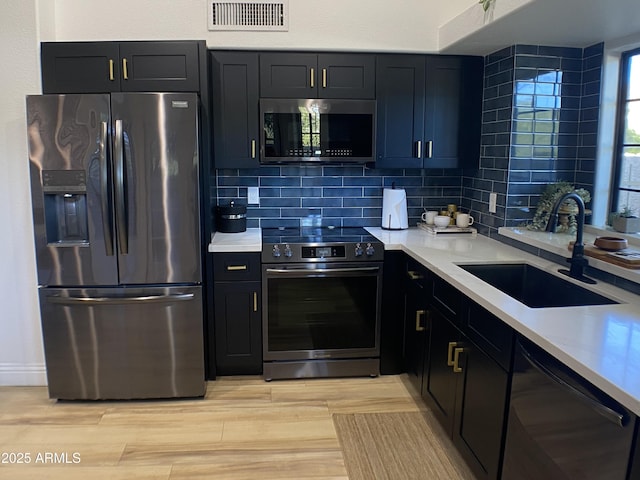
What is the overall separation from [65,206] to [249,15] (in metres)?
1.60

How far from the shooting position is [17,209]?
121 inches

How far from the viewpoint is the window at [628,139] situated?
2770 millimetres

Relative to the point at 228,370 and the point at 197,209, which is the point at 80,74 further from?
→ the point at 228,370

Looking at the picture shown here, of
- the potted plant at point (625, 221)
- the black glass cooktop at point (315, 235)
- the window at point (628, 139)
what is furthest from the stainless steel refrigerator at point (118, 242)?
the window at point (628, 139)

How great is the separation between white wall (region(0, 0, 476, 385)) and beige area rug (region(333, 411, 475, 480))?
2000 millimetres

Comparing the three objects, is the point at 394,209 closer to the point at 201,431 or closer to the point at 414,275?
the point at 414,275

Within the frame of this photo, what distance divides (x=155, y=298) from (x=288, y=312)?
2.64ft

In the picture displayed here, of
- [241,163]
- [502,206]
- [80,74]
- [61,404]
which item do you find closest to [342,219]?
[241,163]

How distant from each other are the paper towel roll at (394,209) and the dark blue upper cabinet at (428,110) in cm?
21

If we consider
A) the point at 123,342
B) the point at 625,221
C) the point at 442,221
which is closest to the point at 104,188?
the point at 123,342

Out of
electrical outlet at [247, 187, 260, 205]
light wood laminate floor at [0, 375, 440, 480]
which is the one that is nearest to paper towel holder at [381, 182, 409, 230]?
electrical outlet at [247, 187, 260, 205]

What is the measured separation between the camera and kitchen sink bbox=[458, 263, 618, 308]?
7.71 feet

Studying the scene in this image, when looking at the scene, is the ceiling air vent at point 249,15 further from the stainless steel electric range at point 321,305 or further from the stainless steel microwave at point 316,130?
the stainless steel electric range at point 321,305

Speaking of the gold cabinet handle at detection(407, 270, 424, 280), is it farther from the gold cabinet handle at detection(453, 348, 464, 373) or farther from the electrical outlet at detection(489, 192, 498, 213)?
the electrical outlet at detection(489, 192, 498, 213)
